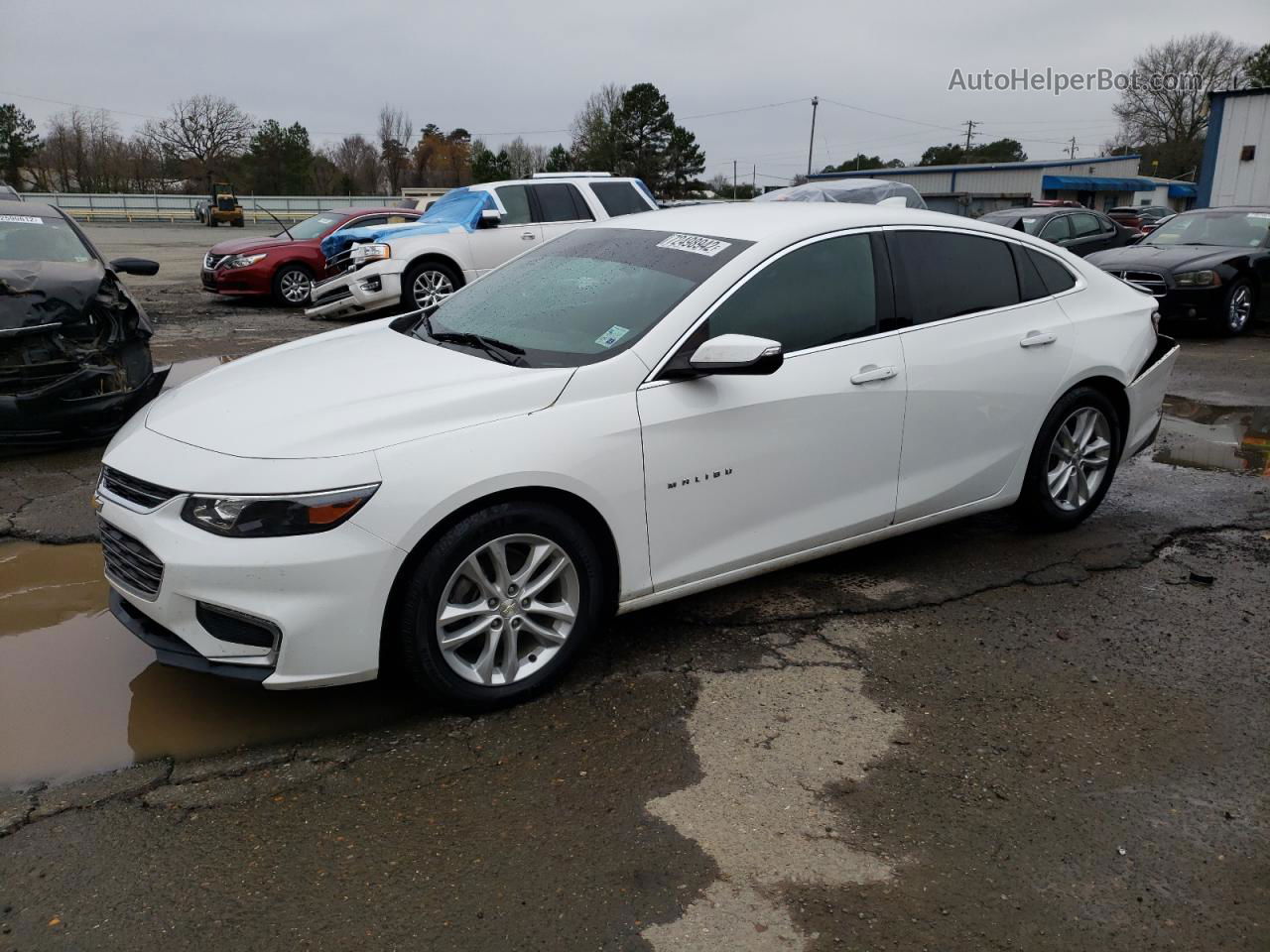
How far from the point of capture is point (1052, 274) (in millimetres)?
4891

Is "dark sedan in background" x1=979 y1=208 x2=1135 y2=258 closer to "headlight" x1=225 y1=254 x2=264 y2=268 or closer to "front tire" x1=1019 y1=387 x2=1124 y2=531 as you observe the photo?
"front tire" x1=1019 y1=387 x2=1124 y2=531

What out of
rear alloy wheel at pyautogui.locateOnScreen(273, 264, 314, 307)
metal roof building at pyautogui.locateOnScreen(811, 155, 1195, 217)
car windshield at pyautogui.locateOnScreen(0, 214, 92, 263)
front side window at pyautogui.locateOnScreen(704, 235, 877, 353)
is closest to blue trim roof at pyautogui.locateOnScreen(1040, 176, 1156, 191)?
metal roof building at pyautogui.locateOnScreen(811, 155, 1195, 217)

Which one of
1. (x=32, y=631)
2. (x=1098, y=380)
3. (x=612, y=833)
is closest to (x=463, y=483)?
(x=612, y=833)

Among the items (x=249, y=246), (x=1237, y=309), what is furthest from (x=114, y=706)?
(x=249, y=246)

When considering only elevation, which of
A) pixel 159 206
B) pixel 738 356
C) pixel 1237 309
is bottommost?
pixel 1237 309

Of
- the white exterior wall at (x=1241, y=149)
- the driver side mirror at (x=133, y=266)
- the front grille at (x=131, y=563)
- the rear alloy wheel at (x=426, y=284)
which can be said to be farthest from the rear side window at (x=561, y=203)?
the white exterior wall at (x=1241, y=149)

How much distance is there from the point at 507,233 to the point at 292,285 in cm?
466

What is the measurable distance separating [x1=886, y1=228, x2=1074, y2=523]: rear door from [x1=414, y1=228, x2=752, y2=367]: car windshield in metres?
0.92

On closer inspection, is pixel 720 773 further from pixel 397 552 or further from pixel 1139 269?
pixel 1139 269

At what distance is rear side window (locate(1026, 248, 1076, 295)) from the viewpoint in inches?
191

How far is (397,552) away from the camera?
120 inches

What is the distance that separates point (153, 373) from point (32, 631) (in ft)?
11.9

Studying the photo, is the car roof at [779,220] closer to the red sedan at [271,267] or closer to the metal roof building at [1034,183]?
the red sedan at [271,267]

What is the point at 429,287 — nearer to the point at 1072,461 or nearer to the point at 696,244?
the point at 696,244
